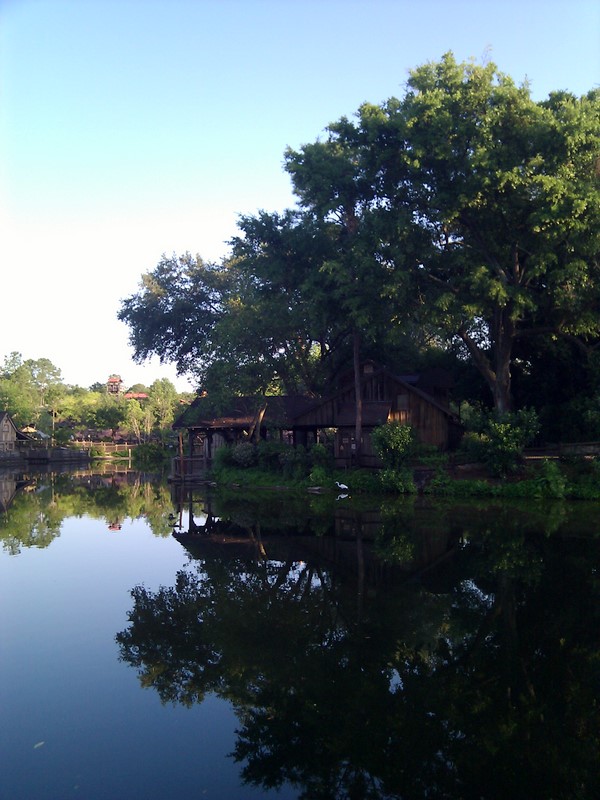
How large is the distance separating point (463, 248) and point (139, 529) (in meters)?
19.6

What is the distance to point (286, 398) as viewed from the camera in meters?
44.0

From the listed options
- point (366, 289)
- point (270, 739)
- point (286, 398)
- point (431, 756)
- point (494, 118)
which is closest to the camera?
point (431, 756)

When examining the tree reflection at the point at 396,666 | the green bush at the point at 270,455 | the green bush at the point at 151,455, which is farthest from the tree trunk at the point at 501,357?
the green bush at the point at 151,455

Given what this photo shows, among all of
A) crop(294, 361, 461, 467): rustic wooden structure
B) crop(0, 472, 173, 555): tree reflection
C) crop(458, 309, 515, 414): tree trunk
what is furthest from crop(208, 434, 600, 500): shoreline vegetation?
crop(0, 472, 173, 555): tree reflection

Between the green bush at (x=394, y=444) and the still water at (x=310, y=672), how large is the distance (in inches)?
482

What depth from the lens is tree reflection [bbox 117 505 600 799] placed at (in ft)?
23.3

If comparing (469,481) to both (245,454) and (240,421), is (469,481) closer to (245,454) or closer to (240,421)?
(245,454)

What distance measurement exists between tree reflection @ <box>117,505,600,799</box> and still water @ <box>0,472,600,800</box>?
35 millimetres

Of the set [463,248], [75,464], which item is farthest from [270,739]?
[75,464]

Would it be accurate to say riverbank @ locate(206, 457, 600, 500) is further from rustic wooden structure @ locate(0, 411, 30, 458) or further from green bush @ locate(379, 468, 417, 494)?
rustic wooden structure @ locate(0, 411, 30, 458)

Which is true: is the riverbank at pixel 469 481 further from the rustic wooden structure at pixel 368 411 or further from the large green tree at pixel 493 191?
the large green tree at pixel 493 191

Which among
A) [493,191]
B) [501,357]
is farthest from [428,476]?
[493,191]

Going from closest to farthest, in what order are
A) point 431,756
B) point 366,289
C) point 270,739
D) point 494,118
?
point 431,756 → point 270,739 → point 494,118 → point 366,289

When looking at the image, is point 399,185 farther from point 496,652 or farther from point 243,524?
point 496,652
